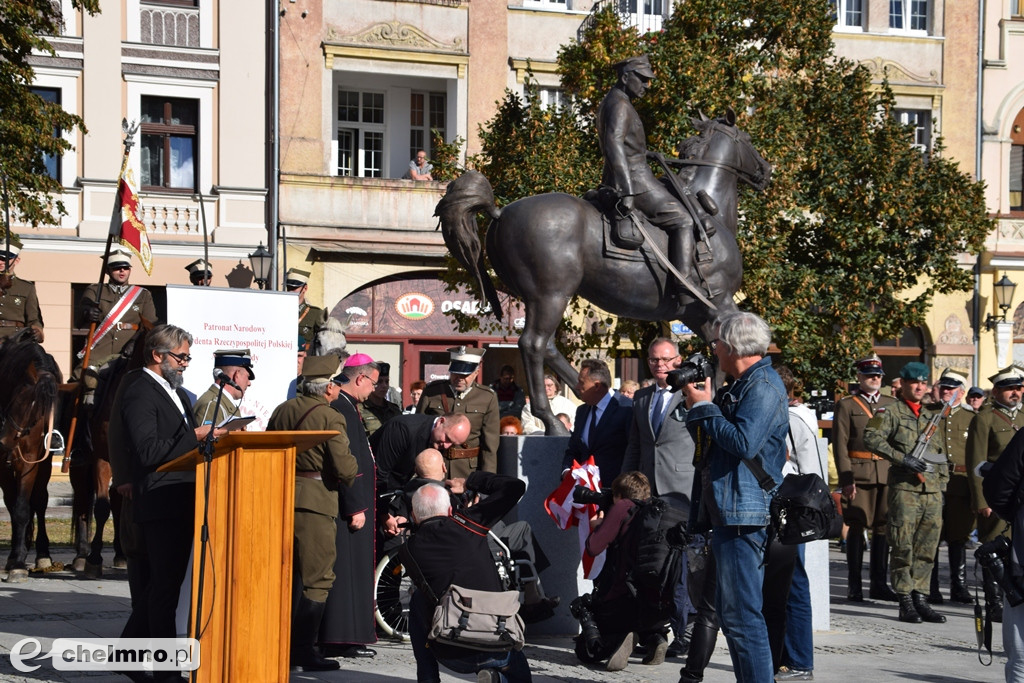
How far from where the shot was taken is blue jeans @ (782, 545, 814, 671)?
8219mm

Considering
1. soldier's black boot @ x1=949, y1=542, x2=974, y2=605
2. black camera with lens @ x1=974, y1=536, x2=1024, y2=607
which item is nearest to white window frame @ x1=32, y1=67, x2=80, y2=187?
soldier's black boot @ x1=949, y1=542, x2=974, y2=605

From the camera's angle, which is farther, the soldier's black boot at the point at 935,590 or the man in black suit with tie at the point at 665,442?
the soldier's black boot at the point at 935,590

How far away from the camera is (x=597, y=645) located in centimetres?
856

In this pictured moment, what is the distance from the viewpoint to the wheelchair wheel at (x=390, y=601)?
992 centimetres

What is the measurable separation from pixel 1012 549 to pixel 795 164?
585 inches

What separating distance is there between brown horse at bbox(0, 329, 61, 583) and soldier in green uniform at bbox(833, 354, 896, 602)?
715 cm


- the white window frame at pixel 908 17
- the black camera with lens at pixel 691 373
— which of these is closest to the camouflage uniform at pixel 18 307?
the black camera with lens at pixel 691 373

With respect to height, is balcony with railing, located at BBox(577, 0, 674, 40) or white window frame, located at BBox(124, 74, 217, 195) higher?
balcony with railing, located at BBox(577, 0, 674, 40)

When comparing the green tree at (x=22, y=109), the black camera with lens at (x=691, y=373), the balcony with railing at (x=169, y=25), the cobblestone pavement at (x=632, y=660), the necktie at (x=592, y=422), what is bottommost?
the cobblestone pavement at (x=632, y=660)

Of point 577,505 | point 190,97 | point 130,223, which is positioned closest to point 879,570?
point 577,505

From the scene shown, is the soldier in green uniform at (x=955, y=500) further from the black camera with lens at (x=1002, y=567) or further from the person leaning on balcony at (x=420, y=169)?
the person leaning on balcony at (x=420, y=169)

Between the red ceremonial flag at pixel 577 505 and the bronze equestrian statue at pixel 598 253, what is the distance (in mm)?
820
